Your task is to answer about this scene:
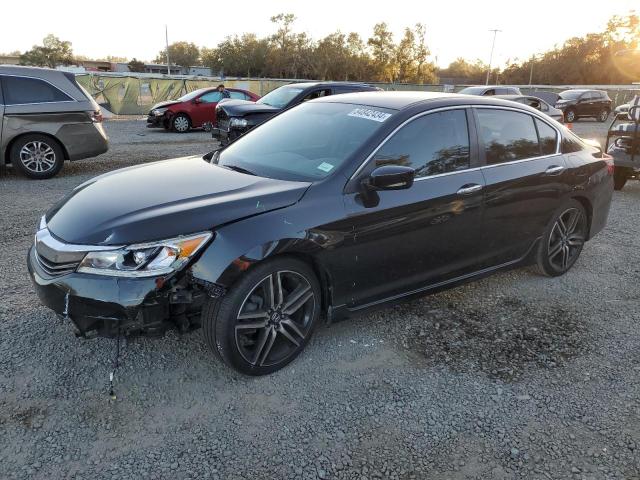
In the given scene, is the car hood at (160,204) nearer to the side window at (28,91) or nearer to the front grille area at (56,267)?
the front grille area at (56,267)

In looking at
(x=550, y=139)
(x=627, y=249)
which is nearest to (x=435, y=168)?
(x=550, y=139)

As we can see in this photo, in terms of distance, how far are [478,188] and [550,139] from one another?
1.19 metres

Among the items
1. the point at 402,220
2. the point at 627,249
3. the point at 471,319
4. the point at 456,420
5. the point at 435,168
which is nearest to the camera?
the point at 456,420

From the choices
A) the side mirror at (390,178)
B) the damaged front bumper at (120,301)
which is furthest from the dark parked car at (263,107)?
the damaged front bumper at (120,301)

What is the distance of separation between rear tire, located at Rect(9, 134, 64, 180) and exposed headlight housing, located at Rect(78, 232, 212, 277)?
6719 millimetres

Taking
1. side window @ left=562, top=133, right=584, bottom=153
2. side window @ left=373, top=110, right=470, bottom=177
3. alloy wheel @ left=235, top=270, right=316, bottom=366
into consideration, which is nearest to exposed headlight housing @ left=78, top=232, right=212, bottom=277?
alloy wheel @ left=235, top=270, right=316, bottom=366

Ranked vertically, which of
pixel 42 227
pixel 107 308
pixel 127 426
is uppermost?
pixel 42 227

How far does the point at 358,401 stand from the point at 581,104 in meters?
27.4

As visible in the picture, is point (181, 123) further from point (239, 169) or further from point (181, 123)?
point (239, 169)

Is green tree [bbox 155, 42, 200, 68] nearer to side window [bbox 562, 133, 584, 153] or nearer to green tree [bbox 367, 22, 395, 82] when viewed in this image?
green tree [bbox 367, 22, 395, 82]

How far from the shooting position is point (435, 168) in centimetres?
361

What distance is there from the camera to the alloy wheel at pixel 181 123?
16.2 metres

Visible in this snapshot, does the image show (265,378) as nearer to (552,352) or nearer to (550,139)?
(552,352)

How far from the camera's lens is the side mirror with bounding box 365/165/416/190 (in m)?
3.08
